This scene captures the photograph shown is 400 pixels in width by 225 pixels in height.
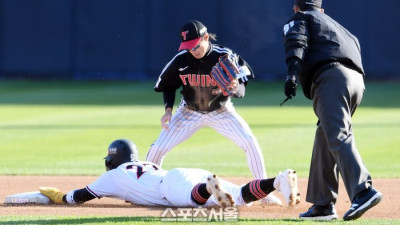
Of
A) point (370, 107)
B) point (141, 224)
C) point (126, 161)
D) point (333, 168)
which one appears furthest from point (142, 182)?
point (370, 107)

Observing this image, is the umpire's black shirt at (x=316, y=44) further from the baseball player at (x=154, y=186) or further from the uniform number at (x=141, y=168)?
the uniform number at (x=141, y=168)

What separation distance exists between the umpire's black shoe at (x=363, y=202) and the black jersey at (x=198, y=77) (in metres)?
1.79

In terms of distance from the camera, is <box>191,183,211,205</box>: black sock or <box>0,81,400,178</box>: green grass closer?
<box>191,183,211,205</box>: black sock

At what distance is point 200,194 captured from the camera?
6.20 meters

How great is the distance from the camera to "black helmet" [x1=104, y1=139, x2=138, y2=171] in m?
7.01

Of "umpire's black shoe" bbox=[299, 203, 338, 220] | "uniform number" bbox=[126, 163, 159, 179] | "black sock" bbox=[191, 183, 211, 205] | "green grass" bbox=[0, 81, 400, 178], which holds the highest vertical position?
"uniform number" bbox=[126, 163, 159, 179]

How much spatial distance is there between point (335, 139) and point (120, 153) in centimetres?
204

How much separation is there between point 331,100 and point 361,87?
1.14 ft

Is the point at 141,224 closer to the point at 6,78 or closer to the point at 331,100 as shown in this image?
the point at 331,100

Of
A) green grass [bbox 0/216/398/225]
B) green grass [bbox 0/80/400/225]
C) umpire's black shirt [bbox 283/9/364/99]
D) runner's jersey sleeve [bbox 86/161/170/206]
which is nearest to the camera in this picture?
green grass [bbox 0/216/398/225]

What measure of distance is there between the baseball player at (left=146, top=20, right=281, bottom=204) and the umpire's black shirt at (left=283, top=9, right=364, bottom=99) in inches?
41.0

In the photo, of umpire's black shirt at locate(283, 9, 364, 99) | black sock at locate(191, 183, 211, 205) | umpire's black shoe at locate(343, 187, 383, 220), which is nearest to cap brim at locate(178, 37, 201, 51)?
umpire's black shirt at locate(283, 9, 364, 99)

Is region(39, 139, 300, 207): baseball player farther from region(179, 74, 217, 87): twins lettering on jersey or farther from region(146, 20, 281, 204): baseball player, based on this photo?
region(179, 74, 217, 87): twins lettering on jersey

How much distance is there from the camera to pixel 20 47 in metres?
24.5
